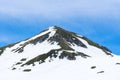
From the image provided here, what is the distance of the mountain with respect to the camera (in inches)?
3551

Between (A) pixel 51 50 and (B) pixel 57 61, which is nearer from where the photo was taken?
→ (B) pixel 57 61

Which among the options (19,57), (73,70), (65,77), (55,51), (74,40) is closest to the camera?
(65,77)

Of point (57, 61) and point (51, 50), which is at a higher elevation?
point (51, 50)

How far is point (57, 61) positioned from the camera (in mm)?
124500

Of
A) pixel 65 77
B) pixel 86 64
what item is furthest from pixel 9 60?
pixel 65 77

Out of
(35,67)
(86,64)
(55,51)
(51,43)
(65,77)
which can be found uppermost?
(51,43)

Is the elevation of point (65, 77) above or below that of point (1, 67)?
below

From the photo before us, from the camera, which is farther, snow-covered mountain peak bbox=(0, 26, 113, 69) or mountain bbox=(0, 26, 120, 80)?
snow-covered mountain peak bbox=(0, 26, 113, 69)

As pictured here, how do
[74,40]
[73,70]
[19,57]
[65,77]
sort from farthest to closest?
[74,40]
[19,57]
[73,70]
[65,77]

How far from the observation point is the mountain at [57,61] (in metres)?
90.2

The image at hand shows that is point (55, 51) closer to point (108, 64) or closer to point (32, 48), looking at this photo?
point (32, 48)

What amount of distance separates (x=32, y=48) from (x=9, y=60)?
12.5 m

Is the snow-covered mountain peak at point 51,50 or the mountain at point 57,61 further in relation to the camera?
the snow-covered mountain peak at point 51,50

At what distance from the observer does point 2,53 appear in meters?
168
